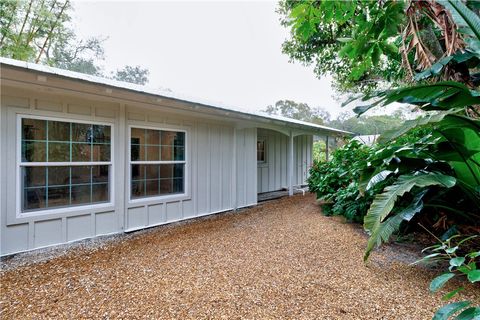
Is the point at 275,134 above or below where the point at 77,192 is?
above

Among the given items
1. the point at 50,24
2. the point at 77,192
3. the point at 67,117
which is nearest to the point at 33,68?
the point at 67,117

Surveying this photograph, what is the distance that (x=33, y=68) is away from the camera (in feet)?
10.0

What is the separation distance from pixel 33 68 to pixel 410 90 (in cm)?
432

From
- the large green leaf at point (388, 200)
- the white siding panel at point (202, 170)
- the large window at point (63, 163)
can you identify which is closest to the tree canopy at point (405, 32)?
the large green leaf at point (388, 200)

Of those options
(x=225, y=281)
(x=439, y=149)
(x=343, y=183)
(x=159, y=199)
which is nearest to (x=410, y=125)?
(x=439, y=149)

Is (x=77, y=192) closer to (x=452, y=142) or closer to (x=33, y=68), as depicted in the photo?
(x=33, y=68)

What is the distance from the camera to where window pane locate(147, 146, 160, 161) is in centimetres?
500

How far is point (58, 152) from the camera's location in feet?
12.7

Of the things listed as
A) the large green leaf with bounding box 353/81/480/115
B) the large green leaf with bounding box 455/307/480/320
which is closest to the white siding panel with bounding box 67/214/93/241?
the large green leaf with bounding box 353/81/480/115

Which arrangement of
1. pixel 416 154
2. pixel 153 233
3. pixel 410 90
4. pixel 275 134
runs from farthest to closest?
1. pixel 275 134
2. pixel 153 233
3. pixel 416 154
4. pixel 410 90

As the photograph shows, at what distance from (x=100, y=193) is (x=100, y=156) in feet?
2.15

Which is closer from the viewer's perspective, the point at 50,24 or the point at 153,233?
the point at 153,233

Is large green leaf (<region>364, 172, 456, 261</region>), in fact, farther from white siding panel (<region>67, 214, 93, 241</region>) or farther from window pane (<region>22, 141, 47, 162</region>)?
window pane (<region>22, 141, 47, 162</region>)

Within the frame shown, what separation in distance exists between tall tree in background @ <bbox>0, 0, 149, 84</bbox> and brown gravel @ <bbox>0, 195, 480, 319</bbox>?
18.2 meters
